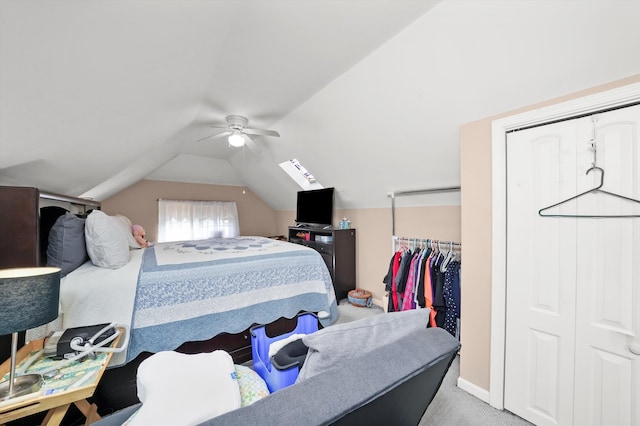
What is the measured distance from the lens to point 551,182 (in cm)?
147

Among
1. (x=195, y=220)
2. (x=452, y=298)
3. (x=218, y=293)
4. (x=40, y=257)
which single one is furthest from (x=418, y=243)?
(x=195, y=220)

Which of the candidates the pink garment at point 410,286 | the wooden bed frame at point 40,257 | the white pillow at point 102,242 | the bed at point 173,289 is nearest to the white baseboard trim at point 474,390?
the pink garment at point 410,286

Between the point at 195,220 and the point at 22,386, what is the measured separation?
4.53 meters

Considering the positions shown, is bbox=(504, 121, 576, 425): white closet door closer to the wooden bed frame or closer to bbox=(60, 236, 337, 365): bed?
bbox=(60, 236, 337, 365): bed

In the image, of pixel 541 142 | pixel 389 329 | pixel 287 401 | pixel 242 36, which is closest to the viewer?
pixel 287 401

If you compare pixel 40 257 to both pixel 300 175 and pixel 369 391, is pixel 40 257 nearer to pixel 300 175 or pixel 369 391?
pixel 369 391

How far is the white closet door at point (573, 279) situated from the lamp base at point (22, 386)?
2.53m

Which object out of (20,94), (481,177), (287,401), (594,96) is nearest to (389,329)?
(287,401)

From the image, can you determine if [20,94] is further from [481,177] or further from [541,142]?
[541,142]

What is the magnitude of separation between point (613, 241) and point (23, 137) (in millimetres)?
3240

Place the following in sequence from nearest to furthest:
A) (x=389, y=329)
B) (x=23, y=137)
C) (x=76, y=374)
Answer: (x=389, y=329), (x=76, y=374), (x=23, y=137)

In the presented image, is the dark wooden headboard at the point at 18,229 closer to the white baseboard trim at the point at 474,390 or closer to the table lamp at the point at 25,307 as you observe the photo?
the table lamp at the point at 25,307

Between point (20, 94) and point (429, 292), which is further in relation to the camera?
point (429, 292)

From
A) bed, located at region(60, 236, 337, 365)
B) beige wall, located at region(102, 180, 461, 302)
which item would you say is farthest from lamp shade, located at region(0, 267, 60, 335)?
beige wall, located at region(102, 180, 461, 302)
